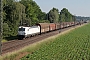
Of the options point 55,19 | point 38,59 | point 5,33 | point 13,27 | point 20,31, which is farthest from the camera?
point 55,19

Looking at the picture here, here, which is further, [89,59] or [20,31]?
[20,31]

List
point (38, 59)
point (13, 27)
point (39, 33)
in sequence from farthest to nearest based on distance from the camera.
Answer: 1. point (39, 33)
2. point (13, 27)
3. point (38, 59)

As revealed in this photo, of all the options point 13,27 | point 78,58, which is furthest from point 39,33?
point 78,58

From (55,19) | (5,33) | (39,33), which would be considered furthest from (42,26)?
(55,19)

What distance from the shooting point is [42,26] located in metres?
67.9

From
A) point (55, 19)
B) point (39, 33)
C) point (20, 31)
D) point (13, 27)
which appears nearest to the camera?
point (20, 31)

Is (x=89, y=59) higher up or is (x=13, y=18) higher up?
(x=13, y=18)

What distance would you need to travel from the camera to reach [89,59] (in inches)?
1061

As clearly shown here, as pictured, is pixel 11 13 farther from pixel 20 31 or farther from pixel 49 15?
pixel 49 15

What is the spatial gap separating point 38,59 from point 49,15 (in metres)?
119

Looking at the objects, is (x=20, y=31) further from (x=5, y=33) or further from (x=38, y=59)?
(x=38, y=59)

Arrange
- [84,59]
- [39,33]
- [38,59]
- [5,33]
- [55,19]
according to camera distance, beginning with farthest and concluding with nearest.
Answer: [55,19]
[39,33]
[5,33]
[84,59]
[38,59]

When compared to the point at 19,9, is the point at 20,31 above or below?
below

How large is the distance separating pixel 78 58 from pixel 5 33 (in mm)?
28139
